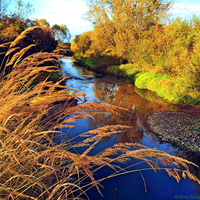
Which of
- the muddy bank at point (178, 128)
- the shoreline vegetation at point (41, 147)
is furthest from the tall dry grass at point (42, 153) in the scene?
the muddy bank at point (178, 128)

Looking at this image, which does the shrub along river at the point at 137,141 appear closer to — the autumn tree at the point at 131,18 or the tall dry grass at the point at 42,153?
the tall dry grass at the point at 42,153

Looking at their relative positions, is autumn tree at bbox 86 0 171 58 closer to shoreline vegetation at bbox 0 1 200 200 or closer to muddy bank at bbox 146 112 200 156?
muddy bank at bbox 146 112 200 156

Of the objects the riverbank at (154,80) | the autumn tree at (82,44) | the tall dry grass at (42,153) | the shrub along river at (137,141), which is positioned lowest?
the shrub along river at (137,141)

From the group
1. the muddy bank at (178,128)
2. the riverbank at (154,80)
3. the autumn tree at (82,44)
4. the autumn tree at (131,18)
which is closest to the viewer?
the muddy bank at (178,128)

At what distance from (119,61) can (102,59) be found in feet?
11.7

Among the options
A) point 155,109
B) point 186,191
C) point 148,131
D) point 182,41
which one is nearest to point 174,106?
point 155,109

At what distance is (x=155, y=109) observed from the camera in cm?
1303

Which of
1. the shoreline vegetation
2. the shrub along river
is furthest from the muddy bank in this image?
the shoreline vegetation

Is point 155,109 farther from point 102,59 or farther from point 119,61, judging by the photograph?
point 102,59

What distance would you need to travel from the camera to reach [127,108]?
1321 cm

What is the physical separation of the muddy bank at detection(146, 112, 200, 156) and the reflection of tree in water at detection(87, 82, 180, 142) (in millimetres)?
703

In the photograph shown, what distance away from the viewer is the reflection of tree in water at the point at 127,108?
9695 mm

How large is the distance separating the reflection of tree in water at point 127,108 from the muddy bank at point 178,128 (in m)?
0.70

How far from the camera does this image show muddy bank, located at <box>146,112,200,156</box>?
8064 millimetres
